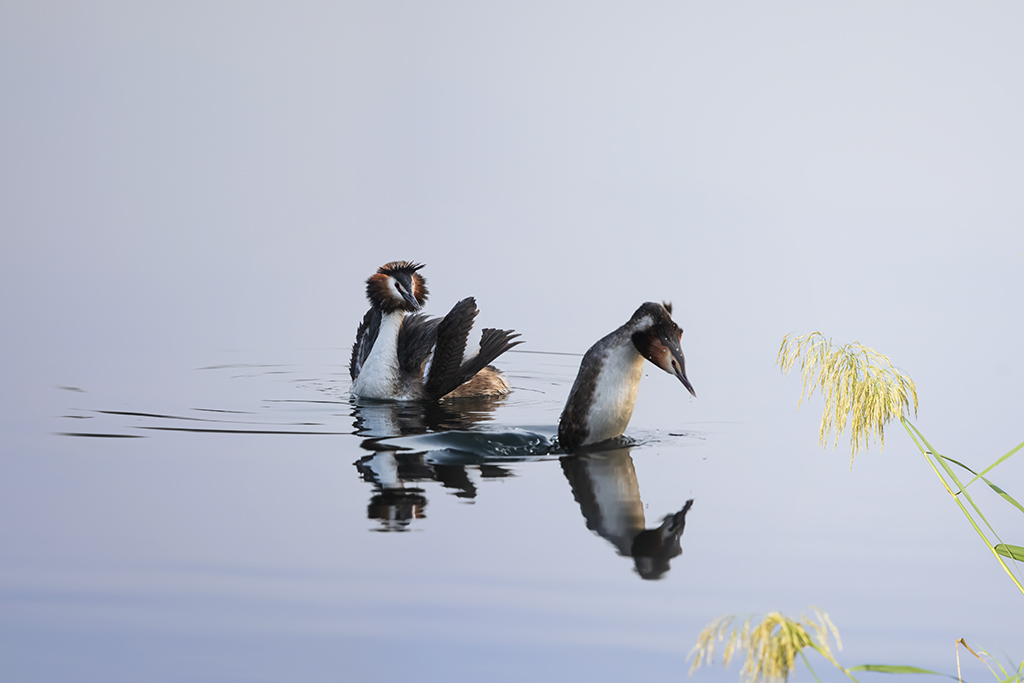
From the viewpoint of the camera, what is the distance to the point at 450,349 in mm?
10062

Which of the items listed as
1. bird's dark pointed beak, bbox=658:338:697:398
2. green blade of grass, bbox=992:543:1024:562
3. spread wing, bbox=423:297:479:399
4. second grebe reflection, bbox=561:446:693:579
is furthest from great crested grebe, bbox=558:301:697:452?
spread wing, bbox=423:297:479:399

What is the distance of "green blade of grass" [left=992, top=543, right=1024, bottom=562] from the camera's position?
2.57 metres

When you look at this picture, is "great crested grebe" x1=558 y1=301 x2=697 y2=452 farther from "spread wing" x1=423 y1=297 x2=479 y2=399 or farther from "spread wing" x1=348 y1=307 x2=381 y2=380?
"spread wing" x1=348 y1=307 x2=381 y2=380

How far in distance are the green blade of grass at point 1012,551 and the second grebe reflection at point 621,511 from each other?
5.82 feet

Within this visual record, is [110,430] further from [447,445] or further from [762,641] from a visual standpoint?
[762,641]

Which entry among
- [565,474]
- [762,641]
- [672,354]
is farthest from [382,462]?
[762,641]

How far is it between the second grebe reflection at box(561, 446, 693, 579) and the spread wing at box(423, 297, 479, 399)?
3.64 meters

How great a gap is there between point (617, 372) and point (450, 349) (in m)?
3.99

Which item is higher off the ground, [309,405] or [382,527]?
[309,405]

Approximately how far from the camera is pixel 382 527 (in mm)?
4957

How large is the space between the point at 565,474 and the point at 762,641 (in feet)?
14.2

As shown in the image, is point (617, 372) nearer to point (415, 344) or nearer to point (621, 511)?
point (621, 511)

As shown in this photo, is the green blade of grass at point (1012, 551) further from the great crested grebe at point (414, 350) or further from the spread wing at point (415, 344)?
the spread wing at point (415, 344)

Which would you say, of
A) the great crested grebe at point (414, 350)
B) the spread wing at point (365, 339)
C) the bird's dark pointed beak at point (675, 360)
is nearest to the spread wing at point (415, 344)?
the great crested grebe at point (414, 350)
